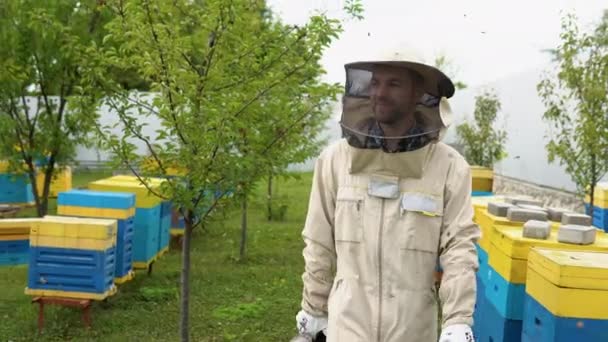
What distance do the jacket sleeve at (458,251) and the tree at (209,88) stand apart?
5.81 feet

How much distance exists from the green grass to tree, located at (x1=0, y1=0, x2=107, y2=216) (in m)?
1.28

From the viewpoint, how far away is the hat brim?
6.64ft

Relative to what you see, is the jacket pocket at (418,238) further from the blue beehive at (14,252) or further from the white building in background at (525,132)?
the white building in background at (525,132)

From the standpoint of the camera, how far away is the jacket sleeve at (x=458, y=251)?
191 cm

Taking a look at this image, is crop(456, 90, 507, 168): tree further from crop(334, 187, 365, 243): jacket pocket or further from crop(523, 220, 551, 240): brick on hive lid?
crop(334, 187, 365, 243): jacket pocket

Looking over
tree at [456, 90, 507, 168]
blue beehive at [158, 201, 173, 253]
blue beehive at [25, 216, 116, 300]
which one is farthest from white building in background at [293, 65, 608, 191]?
blue beehive at [25, 216, 116, 300]

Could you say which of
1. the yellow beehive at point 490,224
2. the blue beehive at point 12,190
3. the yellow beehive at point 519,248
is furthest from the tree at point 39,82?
the yellow beehive at point 519,248

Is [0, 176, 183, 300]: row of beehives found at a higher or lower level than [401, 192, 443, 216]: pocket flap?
lower

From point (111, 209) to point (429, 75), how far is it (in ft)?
12.0

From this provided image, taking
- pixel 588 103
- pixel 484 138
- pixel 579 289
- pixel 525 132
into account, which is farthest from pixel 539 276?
pixel 525 132

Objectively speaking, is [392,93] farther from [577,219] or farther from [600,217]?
[600,217]

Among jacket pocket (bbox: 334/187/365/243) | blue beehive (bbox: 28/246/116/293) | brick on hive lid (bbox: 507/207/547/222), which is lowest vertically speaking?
blue beehive (bbox: 28/246/116/293)

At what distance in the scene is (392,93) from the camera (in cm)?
207

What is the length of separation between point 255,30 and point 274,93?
0.43 m
